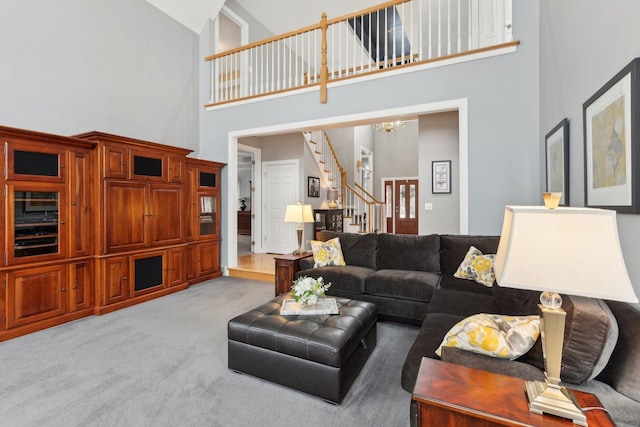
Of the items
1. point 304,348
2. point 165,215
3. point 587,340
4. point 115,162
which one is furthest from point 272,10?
point 587,340

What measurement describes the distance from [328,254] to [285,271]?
0.59 m

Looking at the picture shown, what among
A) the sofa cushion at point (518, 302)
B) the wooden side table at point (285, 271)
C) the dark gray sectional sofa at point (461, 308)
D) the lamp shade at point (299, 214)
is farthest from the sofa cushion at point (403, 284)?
the lamp shade at point (299, 214)

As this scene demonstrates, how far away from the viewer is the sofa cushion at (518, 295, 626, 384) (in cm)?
111

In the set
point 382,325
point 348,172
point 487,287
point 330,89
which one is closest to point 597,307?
point 487,287

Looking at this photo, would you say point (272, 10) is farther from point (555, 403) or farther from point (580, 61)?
point (555, 403)

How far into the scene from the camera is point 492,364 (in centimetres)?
132

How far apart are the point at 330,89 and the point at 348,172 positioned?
4.77 meters

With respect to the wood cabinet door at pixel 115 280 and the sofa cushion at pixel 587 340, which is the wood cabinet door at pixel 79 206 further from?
the sofa cushion at pixel 587 340

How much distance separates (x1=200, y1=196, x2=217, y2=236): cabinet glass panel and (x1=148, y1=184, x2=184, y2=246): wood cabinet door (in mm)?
521

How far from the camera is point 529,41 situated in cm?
345

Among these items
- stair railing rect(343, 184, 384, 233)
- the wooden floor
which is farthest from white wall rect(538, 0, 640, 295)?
stair railing rect(343, 184, 384, 233)

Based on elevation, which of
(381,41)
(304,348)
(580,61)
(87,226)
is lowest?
(304,348)

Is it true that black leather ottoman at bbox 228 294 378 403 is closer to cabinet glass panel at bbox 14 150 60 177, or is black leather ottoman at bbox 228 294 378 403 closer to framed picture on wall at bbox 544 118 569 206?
framed picture on wall at bbox 544 118 569 206

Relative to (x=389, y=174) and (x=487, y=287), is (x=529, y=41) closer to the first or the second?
(x=487, y=287)
